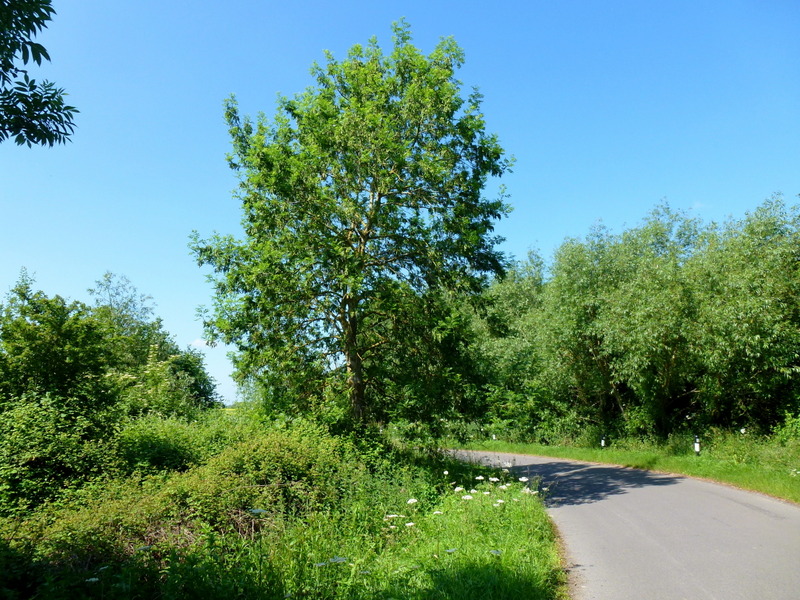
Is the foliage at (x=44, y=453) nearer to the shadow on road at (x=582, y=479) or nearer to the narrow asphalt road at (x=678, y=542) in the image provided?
the narrow asphalt road at (x=678, y=542)

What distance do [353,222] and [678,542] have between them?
428 inches

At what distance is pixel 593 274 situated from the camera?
94.7 ft

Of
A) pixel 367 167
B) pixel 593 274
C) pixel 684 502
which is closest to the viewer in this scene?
pixel 684 502

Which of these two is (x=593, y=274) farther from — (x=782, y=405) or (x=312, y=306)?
(x=312, y=306)

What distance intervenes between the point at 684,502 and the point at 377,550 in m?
8.29

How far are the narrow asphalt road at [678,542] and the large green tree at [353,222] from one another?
6.70 metres

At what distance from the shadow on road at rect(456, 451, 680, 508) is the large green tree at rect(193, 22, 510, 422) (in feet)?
17.3

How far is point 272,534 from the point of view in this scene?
756 centimetres

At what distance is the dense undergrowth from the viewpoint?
5.47m

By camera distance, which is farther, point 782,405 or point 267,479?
point 782,405

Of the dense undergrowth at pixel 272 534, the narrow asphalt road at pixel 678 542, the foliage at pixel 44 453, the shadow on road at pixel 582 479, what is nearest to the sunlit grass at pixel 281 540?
the dense undergrowth at pixel 272 534

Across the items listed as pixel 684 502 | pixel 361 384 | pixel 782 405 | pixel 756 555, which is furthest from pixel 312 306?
pixel 782 405

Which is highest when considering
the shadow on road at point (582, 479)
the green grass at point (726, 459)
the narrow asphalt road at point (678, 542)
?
the green grass at point (726, 459)

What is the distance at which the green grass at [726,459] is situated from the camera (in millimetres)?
13992
